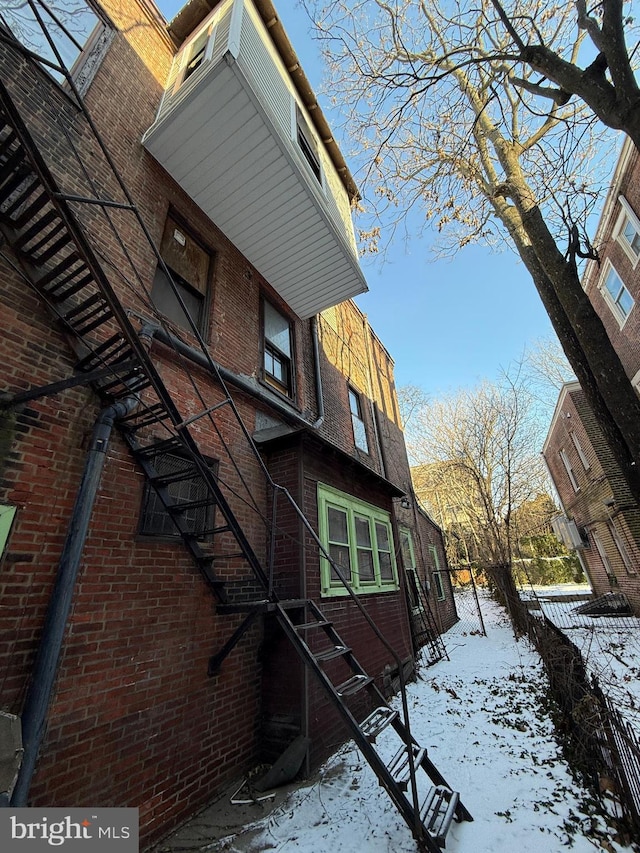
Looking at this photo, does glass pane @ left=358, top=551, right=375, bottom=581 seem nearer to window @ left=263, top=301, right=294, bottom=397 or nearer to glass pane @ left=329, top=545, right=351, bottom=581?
glass pane @ left=329, top=545, right=351, bottom=581

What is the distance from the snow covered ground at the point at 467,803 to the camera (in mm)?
2965

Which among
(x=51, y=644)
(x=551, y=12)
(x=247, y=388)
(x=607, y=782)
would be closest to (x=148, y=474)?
(x=51, y=644)

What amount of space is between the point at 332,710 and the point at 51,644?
3.57m

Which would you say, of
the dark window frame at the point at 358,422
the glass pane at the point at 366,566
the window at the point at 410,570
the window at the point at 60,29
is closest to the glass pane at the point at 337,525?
the glass pane at the point at 366,566

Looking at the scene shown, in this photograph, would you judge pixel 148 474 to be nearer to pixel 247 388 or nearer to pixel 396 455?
pixel 247 388

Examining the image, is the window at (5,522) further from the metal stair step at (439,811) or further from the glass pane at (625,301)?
the glass pane at (625,301)

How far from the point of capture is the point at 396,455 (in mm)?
12617

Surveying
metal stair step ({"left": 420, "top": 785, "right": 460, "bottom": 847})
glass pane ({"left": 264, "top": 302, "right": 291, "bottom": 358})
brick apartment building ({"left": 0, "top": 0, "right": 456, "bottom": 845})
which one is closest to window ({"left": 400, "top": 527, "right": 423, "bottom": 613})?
brick apartment building ({"left": 0, "top": 0, "right": 456, "bottom": 845})

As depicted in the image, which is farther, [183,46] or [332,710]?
[183,46]

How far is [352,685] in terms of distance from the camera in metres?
3.51

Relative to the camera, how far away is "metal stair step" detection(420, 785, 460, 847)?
2866 mm

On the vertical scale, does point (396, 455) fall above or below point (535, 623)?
above

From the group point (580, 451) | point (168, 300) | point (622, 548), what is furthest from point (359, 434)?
point (580, 451)

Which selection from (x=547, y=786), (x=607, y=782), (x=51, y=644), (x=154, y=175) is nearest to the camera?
(x=51, y=644)
